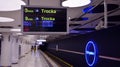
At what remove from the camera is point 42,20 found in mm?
5078

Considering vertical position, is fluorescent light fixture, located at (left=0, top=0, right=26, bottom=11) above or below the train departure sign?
above

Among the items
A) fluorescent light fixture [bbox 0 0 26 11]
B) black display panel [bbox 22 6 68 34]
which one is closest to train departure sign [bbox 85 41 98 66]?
black display panel [bbox 22 6 68 34]

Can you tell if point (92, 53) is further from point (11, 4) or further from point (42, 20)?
point (11, 4)

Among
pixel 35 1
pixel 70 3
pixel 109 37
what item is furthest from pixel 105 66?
pixel 35 1

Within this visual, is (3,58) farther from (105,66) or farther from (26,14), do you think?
(105,66)

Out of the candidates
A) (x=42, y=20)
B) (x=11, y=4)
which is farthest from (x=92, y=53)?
(x=11, y=4)

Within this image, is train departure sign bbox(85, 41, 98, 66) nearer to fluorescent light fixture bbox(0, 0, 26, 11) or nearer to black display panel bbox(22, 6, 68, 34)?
black display panel bbox(22, 6, 68, 34)

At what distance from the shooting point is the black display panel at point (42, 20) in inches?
197

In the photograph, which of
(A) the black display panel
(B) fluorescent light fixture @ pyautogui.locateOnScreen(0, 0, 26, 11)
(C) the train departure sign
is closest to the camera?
(A) the black display panel

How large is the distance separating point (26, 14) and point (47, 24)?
55cm

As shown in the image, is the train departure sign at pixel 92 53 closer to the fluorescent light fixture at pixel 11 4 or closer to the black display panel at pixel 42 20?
the black display panel at pixel 42 20

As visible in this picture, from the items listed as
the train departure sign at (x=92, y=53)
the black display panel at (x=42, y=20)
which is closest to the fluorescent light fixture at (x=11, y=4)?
the black display panel at (x=42, y=20)

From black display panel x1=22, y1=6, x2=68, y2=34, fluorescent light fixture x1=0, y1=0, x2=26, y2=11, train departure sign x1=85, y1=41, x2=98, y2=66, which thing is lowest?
train departure sign x1=85, y1=41, x2=98, y2=66

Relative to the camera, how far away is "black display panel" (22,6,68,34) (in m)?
→ 5.00
